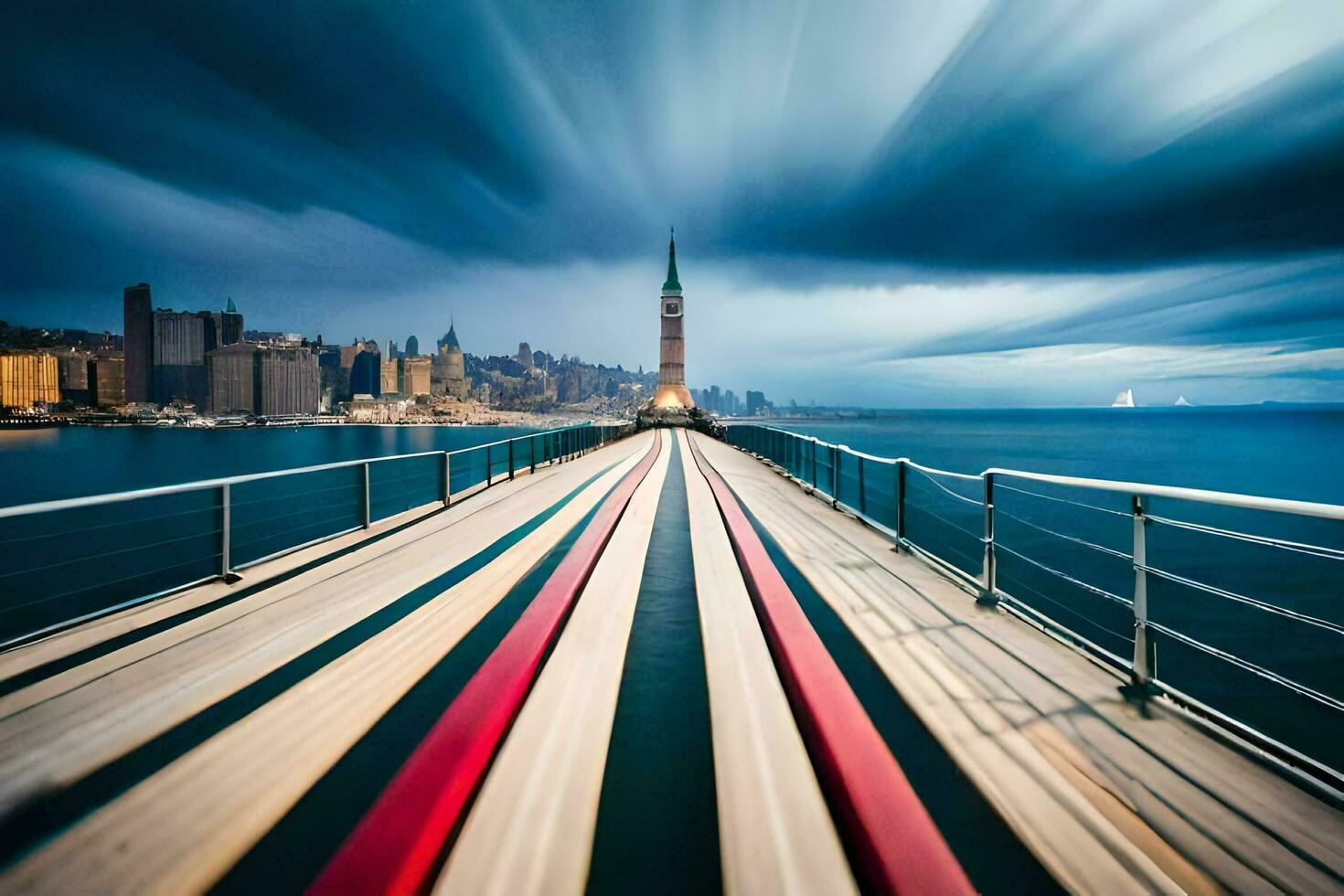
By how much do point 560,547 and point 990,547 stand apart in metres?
3.77

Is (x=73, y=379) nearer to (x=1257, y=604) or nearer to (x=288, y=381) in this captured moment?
(x=288, y=381)

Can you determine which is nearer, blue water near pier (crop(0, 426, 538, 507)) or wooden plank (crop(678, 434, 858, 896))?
A: wooden plank (crop(678, 434, 858, 896))

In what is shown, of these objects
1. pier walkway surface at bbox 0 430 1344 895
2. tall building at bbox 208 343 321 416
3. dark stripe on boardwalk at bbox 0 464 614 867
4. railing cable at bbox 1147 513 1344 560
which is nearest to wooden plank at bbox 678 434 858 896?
pier walkway surface at bbox 0 430 1344 895

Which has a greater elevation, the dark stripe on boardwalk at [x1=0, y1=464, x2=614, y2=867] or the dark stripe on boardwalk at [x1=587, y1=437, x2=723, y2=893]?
the dark stripe on boardwalk at [x1=0, y1=464, x2=614, y2=867]

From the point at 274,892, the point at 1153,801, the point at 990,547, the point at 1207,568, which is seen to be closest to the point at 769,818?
the point at 1153,801

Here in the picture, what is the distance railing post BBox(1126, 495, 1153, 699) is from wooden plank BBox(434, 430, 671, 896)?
101 inches

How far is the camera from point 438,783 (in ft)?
6.30

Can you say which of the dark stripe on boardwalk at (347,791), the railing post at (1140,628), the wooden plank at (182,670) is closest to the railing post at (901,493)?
the railing post at (1140,628)

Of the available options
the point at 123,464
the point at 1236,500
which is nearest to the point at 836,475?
the point at 1236,500

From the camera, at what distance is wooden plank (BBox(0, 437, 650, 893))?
5.34 feet

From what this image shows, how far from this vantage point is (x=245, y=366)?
175 m

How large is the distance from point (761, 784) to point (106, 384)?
227 meters

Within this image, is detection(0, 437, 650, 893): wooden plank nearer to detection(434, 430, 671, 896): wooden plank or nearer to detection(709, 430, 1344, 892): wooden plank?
detection(434, 430, 671, 896): wooden plank

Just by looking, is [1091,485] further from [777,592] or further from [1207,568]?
[1207,568]
